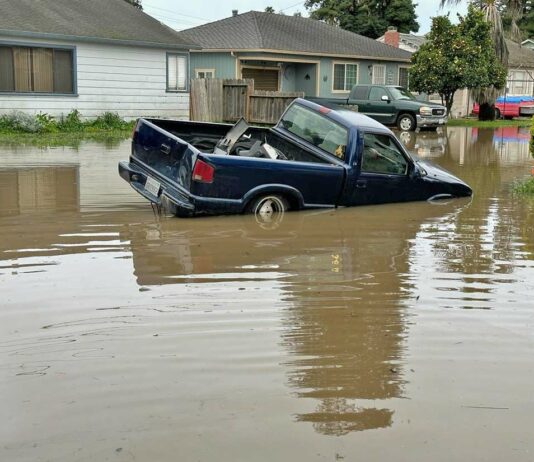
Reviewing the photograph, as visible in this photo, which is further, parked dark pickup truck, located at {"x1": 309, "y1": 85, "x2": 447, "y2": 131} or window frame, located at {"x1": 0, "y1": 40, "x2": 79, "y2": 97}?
parked dark pickup truck, located at {"x1": 309, "y1": 85, "x2": 447, "y2": 131}

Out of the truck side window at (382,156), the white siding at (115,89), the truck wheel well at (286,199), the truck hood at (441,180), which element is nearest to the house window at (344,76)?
the white siding at (115,89)

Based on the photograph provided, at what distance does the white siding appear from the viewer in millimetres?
23406

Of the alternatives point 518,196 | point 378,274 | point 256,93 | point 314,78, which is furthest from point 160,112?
point 378,274

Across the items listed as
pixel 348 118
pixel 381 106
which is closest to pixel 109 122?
pixel 381 106

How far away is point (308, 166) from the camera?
31.9ft

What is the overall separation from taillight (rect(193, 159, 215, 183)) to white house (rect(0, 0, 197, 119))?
15.3 metres

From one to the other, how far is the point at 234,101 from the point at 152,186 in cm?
1572

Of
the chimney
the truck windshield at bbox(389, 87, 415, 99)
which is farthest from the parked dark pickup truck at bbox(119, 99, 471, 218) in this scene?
the chimney

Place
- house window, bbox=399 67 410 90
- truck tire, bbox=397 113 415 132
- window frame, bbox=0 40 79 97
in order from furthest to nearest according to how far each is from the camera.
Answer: house window, bbox=399 67 410 90, truck tire, bbox=397 113 415 132, window frame, bbox=0 40 79 97

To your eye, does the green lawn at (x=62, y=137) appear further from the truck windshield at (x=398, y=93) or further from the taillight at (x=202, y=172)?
the truck windshield at (x=398, y=93)

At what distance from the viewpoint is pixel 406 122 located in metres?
30.1

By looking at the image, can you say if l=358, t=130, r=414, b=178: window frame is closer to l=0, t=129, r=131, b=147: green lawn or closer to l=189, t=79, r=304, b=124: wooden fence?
l=0, t=129, r=131, b=147: green lawn

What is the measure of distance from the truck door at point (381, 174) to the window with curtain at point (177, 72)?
56.6ft

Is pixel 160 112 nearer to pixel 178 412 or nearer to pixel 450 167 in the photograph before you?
pixel 450 167
